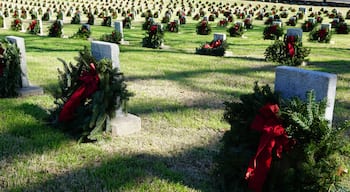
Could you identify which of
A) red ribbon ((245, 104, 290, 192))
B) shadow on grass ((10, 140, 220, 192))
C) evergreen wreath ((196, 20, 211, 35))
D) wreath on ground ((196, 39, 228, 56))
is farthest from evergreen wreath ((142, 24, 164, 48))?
red ribbon ((245, 104, 290, 192))

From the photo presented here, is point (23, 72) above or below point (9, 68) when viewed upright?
below

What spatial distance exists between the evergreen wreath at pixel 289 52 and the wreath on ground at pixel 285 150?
25.4 ft

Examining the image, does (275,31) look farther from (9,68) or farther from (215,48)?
(9,68)

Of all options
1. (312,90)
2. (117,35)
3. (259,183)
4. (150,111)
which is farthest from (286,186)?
(117,35)

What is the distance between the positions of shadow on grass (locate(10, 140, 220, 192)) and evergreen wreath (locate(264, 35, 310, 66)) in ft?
23.9

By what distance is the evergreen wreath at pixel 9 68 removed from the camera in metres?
6.73

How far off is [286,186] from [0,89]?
5605 millimetres

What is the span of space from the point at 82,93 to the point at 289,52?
7.55 meters

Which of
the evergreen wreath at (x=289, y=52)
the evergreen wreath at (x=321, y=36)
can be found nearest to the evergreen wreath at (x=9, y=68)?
the evergreen wreath at (x=289, y=52)

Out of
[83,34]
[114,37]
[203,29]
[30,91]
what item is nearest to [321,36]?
[203,29]

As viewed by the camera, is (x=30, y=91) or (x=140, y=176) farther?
(x=30, y=91)

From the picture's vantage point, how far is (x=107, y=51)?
561 cm

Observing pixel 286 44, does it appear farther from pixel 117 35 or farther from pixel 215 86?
pixel 117 35

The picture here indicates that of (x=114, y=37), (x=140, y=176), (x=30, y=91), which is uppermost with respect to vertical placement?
(x=114, y=37)
